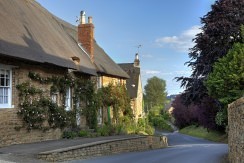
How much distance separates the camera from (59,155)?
49.9 ft

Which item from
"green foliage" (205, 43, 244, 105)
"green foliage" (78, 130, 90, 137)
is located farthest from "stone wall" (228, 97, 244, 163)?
"green foliage" (78, 130, 90, 137)

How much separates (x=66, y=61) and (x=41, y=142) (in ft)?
17.0

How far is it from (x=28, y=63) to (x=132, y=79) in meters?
42.7

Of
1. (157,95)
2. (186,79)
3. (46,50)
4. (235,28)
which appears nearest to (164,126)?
(157,95)

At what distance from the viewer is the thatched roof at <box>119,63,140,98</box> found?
58.3 metres

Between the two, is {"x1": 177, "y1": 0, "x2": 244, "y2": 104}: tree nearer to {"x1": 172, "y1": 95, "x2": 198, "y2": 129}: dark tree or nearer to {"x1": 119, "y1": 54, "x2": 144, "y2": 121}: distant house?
{"x1": 119, "y1": 54, "x2": 144, "y2": 121}: distant house

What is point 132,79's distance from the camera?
61969mm

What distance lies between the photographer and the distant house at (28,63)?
59.4 feet

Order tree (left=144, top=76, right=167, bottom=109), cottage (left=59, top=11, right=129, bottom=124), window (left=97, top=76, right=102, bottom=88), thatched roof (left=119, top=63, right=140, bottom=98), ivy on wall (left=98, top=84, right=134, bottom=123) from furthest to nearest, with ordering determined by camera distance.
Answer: tree (left=144, top=76, right=167, bottom=109)
thatched roof (left=119, top=63, right=140, bottom=98)
ivy on wall (left=98, top=84, right=134, bottom=123)
window (left=97, top=76, right=102, bottom=88)
cottage (left=59, top=11, right=129, bottom=124)

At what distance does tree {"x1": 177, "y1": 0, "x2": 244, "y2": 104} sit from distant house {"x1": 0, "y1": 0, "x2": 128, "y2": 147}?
7.77 metres

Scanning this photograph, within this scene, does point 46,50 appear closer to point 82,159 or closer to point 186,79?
point 82,159

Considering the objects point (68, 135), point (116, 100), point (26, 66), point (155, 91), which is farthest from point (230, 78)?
point (155, 91)

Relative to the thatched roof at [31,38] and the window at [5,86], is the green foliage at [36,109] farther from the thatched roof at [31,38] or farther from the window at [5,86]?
the thatched roof at [31,38]

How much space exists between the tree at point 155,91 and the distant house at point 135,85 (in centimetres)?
6523
